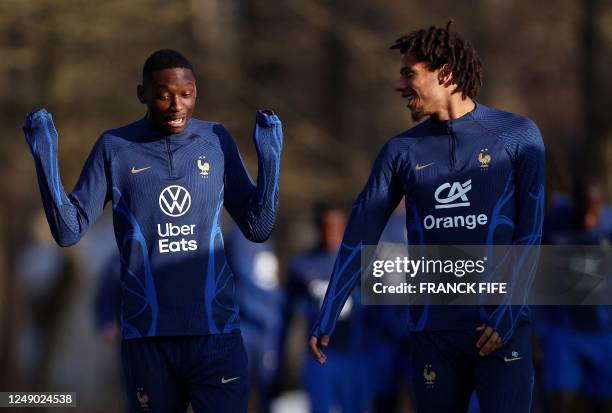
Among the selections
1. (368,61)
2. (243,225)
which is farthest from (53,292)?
(243,225)

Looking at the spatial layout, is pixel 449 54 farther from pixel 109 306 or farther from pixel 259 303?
→ pixel 259 303

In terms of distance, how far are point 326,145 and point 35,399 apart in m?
9.05

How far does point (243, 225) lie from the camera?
24.7ft

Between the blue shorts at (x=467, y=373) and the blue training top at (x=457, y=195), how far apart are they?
80 millimetres

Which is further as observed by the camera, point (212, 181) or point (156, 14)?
point (156, 14)

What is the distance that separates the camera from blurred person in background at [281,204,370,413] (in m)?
12.8

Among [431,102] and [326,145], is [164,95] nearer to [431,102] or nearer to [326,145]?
[431,102]

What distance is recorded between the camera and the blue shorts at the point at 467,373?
7191 millimetres

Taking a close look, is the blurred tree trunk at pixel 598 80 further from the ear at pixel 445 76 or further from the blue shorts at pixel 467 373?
the blue shorts at pixel 467 373

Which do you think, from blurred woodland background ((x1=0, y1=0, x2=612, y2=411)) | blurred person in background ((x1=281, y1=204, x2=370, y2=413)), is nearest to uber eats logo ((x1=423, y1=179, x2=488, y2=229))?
blurred person in background ((x1=281, y1=204, x2=370, y2=413))

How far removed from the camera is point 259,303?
47.2 ft

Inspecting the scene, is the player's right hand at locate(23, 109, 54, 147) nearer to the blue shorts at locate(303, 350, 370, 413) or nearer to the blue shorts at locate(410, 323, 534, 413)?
the blue shorts at locate(410, 323, 534, 413)

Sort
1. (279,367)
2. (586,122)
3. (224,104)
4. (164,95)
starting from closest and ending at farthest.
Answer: (164,95) → (279,367) → (586,122) → (224,104)

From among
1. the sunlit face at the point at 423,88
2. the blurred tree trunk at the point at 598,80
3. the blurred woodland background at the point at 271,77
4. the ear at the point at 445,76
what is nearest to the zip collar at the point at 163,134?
the sunlit face at the point at 423,88
